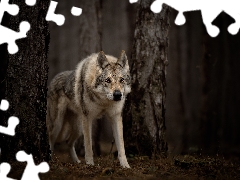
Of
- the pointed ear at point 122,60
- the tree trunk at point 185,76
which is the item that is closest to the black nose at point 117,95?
the pointed ear at point 122,60

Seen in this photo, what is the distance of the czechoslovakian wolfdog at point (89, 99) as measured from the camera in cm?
753

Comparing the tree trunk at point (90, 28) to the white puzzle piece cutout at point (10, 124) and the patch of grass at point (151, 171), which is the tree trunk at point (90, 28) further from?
the white puzzle piece cutout at point (10, 124)

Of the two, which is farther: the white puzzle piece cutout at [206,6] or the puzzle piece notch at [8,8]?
the white puzzle piece cutout at [206,6]

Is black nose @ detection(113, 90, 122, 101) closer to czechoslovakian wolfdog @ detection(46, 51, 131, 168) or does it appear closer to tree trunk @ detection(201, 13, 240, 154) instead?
czechoslovakian wolfdog @ detection(46, 51, 131, 168)

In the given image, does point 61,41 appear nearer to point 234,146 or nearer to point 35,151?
point 234,146

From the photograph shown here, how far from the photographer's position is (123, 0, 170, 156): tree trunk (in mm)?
8781

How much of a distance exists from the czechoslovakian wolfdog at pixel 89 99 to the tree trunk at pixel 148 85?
0.91m

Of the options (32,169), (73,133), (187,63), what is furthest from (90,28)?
(187,63)

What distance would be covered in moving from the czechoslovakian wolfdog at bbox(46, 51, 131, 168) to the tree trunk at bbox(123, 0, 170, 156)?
0.91m

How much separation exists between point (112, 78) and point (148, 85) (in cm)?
A: 157

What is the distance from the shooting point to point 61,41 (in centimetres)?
1947

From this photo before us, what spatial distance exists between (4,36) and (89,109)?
2.39 meters

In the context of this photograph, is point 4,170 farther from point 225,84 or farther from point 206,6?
point 225,84

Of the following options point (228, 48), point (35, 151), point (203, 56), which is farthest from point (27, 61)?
point (228, 48)
